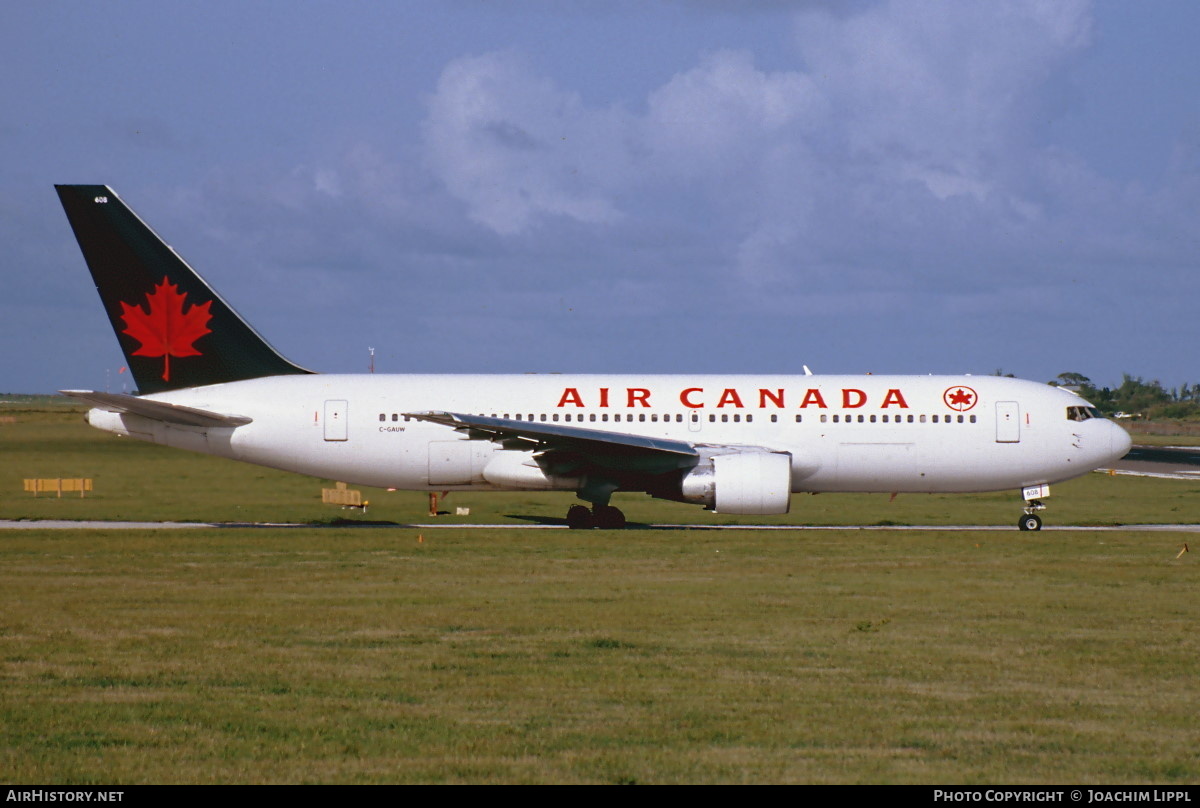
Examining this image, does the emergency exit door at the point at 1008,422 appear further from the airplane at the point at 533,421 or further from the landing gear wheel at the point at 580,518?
the landing gear wheel at the point at 580,518

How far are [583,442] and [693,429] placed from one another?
355 cm

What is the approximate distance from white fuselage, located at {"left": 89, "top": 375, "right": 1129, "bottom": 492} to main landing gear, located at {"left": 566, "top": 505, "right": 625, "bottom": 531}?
0.87 metres

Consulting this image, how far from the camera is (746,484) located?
30.0 m

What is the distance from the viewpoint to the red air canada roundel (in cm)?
3297

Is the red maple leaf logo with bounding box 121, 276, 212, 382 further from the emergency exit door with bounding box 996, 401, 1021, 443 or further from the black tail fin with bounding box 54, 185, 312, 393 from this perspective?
the emergency exit door with bounding box 996, 401, 1021, 443

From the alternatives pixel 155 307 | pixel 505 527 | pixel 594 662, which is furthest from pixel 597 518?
pixel 594 662

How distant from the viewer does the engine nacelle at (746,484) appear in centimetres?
3005

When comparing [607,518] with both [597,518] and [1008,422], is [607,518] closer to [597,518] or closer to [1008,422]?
[597,518]

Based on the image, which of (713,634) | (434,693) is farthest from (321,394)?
(434,693)

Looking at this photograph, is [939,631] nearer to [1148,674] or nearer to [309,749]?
[1148,674]

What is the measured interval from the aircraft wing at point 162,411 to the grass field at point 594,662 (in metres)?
4.79

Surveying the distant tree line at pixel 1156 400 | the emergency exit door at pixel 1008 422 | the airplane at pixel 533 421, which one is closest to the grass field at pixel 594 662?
the airplane at pixel 533 421
